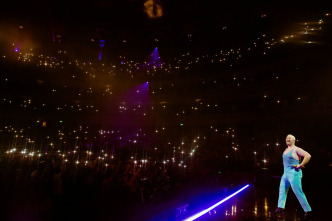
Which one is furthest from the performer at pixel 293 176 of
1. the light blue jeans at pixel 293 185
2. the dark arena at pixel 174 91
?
the dark arena at pixel 174 91

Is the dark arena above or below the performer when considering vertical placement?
above

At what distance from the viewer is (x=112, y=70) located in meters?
10.3

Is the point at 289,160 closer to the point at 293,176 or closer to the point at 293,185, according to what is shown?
the point at 293,176

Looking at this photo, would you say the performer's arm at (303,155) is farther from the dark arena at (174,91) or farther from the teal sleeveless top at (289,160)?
the dark arena at (174,91)

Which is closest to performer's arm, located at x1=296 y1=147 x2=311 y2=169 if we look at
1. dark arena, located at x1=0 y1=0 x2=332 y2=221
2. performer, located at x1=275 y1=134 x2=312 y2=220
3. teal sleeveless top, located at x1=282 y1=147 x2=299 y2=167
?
performer, located at x1=275 y1=134 x2=312 y2=220

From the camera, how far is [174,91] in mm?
11102

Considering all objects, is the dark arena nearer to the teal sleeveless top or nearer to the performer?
the performer

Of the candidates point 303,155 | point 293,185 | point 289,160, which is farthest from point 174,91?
point 293,185

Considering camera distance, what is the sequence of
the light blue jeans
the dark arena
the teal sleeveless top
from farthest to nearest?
1. the dark arena
2. the teal sleeveless top
3. the light blue jeans

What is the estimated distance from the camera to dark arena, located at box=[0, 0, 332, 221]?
6965mm

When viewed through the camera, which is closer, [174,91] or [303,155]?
[303,155]

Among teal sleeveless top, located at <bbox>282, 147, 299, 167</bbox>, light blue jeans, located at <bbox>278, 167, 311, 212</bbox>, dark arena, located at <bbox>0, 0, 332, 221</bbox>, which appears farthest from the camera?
dark arena, located at <bbox>0, 0, 332, 221</bbox>

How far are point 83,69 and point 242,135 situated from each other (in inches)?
312

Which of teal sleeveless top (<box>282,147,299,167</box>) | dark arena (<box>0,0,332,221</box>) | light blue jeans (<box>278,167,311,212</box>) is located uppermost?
dark arena (<box>0,0,332,221</box>)
